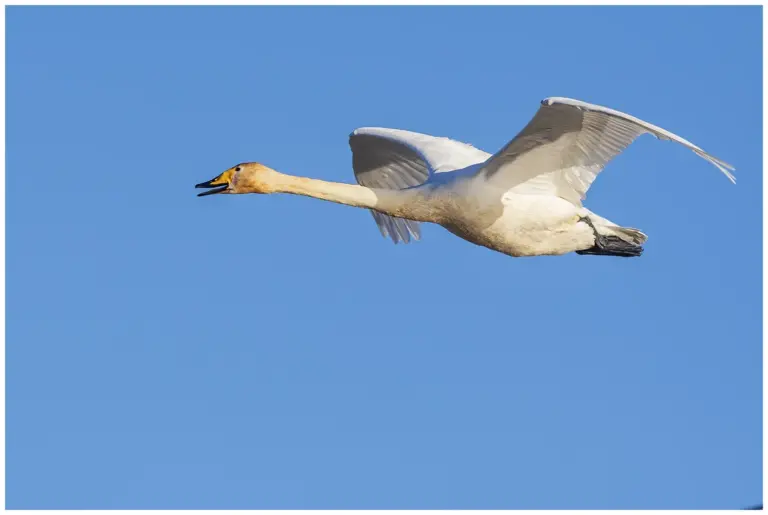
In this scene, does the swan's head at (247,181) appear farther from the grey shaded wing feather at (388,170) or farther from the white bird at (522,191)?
the grey shaded wing feather at (388,170)

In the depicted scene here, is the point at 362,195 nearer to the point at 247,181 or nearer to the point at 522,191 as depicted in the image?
the point at 247,181

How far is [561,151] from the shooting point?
18578 mm

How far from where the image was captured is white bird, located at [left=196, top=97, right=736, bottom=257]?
18.3m

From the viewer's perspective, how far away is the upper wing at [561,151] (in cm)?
1795

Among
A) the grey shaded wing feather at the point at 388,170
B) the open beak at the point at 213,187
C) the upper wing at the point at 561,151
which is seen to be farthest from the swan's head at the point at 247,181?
the grey shaded wing feather at the point at 388,170

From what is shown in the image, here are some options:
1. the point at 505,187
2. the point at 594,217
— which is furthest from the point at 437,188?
the point at 594,217

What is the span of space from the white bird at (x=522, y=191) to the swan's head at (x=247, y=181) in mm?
11

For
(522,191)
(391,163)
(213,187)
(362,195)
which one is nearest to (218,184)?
(213,187)

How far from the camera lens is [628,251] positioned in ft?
63.7

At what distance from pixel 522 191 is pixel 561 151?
2.07ft

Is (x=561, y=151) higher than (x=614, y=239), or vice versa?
(x=561, y=151)

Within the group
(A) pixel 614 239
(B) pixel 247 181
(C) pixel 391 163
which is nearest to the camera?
(B) pixel 247 181

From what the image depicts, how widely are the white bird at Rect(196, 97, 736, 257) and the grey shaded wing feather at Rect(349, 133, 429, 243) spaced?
118 inches

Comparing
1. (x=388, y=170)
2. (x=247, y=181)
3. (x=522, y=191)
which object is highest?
(x=388, y=170)
